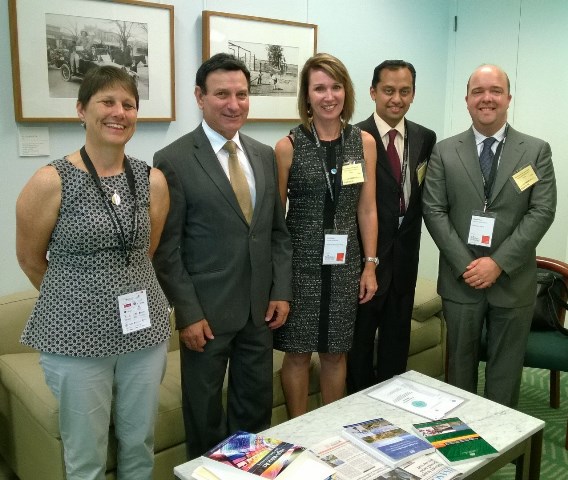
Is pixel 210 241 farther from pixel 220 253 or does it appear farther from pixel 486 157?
pixel 486 157

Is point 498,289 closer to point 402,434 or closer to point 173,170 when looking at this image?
point 402,434

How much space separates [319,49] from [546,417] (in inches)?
97.7

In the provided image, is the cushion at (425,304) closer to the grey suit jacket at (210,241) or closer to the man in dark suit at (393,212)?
the man in dark suit at (393,212)

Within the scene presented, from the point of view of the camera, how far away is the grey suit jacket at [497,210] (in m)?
2.47

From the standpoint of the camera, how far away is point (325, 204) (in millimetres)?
2322

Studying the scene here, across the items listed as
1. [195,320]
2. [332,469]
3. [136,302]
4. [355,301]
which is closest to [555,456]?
[355,301]

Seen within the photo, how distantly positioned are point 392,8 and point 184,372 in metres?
3.01

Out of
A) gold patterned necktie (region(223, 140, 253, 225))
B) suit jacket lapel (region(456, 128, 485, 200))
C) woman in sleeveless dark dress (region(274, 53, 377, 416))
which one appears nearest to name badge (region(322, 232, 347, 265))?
woman in sleeveless dark dress (region(274, 53, 377, 416))

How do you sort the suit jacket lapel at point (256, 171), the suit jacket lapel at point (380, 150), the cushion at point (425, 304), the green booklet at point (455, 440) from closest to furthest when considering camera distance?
the green booklet at point (455, 440) → the suit jacket lapel at point (256, 171) → the suit jacket lapel at point (380, 150) → the cushion at point (425, 304)

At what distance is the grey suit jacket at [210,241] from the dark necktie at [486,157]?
3.21 ft

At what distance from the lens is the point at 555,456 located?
2.76 m

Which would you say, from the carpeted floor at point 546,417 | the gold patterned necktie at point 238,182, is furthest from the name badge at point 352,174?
the carpeted floor at point 546,417

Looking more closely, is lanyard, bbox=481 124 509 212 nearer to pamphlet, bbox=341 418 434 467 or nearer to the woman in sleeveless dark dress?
the woman in sleeveless dark dress

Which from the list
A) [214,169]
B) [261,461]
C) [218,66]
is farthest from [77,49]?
[261,461]
